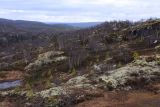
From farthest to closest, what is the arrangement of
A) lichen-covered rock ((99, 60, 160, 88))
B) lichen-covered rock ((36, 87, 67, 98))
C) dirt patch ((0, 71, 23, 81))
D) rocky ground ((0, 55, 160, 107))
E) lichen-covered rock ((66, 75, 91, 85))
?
dirt patch ((0, 71, 23, 81))
lichen-covered rock ((66, 75, 91, 85))
lichen-covered rock ((99, 60, 160, 88))
lichen-covered rock ((36, 87, 67, 98))
rocky ground ((0, 55, 160, 107))

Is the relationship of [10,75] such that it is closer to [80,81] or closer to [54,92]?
[80,81]

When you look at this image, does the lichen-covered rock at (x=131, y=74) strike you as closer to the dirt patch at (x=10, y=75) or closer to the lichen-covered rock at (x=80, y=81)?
the lichen-covered rock at (x=80, y=81)

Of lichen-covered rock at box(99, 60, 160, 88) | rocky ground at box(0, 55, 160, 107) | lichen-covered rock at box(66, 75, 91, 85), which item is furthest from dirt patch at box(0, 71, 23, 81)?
lichen-covered rock at box(99, 60, 160, 88)

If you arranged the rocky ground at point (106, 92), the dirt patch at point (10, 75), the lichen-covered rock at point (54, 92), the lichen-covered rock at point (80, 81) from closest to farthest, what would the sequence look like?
the rocky ground at point (106, 92) → the lichen-covered rock at point (54, 92) → the lichen-covered rock at point (80, 81) → the dirt patch at point (10, 75)

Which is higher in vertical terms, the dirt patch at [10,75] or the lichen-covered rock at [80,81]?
the lichen-covered rock at [80,81]

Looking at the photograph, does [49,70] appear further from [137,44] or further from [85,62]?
[137,44]

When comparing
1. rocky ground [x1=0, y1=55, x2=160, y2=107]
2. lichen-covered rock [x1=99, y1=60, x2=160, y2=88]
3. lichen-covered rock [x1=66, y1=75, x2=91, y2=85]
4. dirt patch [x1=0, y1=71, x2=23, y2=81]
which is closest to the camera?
rocky ground [x1=0, y1=55, x2=160, y2=107]

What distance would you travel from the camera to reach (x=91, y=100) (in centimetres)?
5016

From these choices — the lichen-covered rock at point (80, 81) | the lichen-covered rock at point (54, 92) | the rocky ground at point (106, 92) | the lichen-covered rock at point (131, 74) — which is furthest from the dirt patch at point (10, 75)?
the lichen-covered rock at point (54, 92)

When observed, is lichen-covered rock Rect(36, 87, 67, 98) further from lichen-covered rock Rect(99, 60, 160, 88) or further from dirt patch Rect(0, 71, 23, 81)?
dirt patch Rect(0, 71, 23, 81)

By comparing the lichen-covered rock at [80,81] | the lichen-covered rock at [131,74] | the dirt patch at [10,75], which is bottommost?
the dirt patch at [10,75]

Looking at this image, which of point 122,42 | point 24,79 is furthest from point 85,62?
point 122,42

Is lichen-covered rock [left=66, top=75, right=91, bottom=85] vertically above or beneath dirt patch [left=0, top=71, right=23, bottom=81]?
above

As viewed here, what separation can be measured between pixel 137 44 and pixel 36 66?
31.0m
